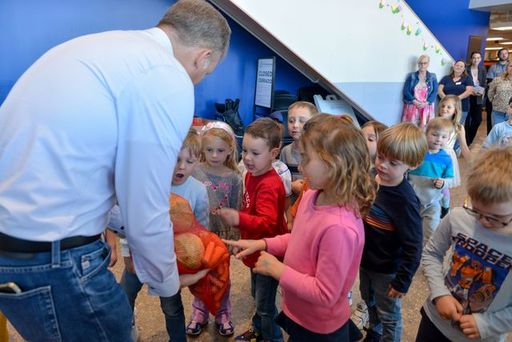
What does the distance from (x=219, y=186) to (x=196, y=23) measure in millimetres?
985

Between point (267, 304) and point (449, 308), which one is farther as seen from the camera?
point (267, 304)

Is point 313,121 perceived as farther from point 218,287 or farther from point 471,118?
point 471,118

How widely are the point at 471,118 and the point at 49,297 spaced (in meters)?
7.69

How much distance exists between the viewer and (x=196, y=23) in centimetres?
116

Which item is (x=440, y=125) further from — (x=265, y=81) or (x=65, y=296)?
(x=265, y=81)

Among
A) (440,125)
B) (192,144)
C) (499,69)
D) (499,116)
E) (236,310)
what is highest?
(499,69)

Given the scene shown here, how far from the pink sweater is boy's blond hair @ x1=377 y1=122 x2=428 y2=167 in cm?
51

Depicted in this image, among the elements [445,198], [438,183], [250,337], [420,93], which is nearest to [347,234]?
[250,337]

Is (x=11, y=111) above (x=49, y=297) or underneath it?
above

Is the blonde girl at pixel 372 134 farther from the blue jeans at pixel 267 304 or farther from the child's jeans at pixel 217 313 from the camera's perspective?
the child's jeans at pixel 217 313

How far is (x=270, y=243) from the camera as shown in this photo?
1.46 metres

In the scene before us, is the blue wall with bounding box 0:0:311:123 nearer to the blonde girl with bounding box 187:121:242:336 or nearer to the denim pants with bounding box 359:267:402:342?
the blonde girl with bounding box 187:121:242:336

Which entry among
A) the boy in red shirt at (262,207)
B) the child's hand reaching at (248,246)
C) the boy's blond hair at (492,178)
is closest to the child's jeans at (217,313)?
the boy in red shirt at (262,207)

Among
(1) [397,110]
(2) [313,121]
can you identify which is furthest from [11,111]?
(1) [397,110]
